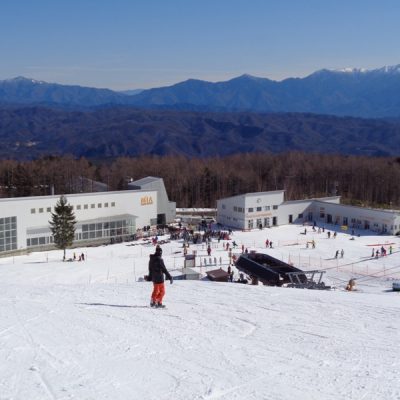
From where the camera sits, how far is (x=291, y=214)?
1768 inches

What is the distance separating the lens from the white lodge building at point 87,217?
109 ft

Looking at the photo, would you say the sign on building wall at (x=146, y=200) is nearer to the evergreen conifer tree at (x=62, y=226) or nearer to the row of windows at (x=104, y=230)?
the row of windows at (x=104, y=230)

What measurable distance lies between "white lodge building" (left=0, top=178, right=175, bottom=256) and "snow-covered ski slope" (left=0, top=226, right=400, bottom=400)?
2146cm

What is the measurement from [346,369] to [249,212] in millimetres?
35926

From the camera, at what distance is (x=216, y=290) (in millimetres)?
12391

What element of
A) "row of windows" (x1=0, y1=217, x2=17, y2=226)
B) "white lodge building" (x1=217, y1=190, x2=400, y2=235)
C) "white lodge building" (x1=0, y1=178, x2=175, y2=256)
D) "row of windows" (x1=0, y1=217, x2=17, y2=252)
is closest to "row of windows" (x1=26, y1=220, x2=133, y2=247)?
"white lodge building" (x1=0, y1=178, x2=175, y2=256)

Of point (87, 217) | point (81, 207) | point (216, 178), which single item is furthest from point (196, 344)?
point (216, 178)

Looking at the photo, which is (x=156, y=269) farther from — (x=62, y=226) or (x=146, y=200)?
(x=146, y=200)

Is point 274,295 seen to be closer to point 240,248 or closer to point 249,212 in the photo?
point 240,248

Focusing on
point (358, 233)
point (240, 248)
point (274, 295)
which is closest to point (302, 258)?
point (240, 248)

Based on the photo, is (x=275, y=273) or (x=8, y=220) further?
(x=8, y=220)

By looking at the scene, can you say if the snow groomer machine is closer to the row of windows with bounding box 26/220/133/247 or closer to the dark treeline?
the row of windows with bounding box 26/220/133/247

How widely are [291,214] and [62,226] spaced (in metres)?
21.5

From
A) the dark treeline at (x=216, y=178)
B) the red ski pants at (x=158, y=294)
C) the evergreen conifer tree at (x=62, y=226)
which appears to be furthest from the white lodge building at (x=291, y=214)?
the red ski pants at (x=158, y=294)
